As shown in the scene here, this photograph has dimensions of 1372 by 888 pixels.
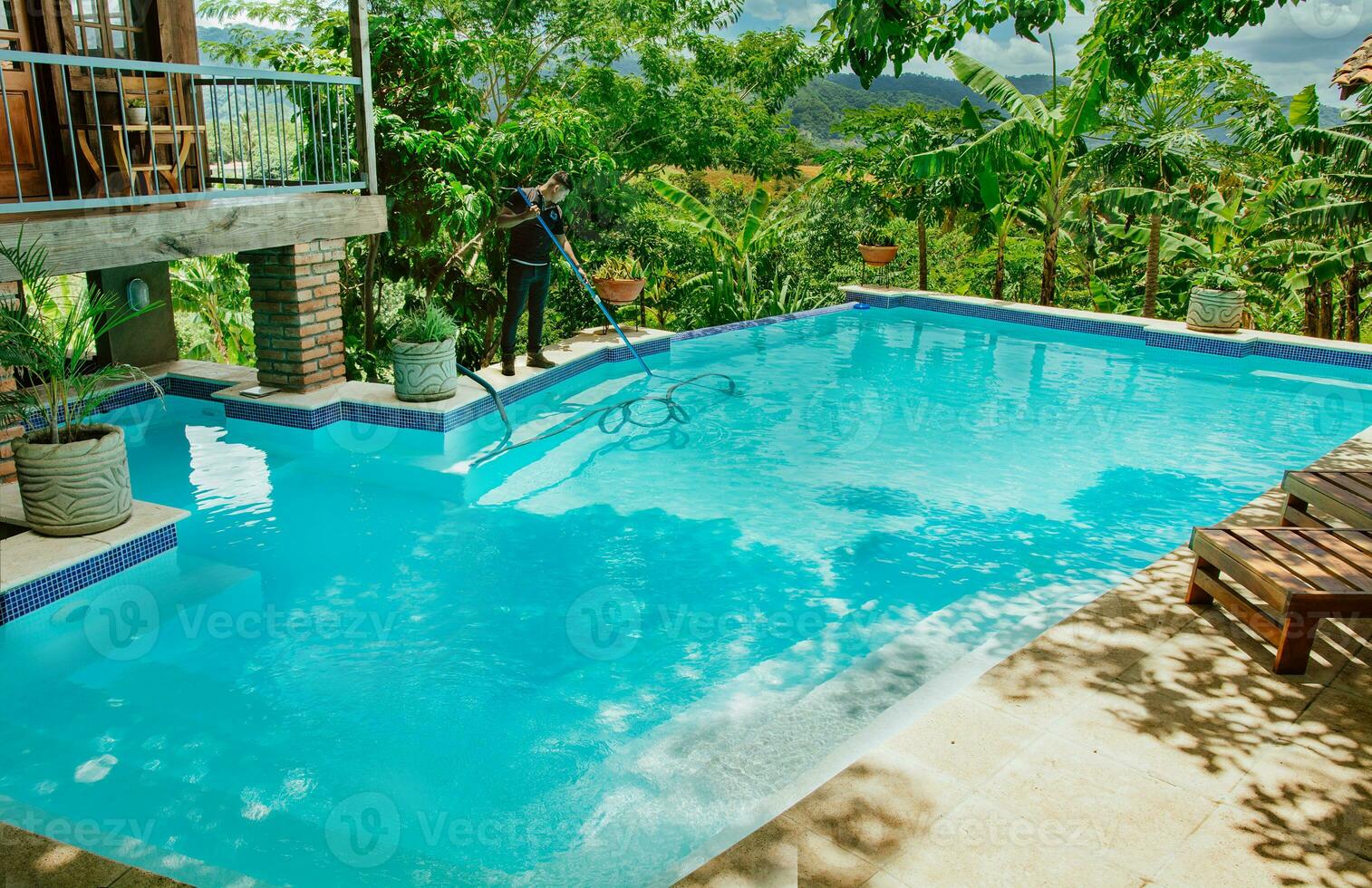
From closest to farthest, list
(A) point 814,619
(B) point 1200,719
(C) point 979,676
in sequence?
(B) point 1200,719
(C) point 979,676
(A) point 814,619

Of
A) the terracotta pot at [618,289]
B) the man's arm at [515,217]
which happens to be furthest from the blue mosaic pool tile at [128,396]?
the terracotta pot at [618,289]

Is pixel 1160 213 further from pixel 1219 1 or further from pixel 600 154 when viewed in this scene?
pixel 1219 1

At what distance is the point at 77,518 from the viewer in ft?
18.3

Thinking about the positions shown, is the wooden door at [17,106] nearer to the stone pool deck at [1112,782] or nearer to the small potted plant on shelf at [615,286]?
the small potted plant on shelf at [615,286]

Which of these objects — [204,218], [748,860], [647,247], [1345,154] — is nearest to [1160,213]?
[1345,154]

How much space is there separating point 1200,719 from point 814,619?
2.00 m

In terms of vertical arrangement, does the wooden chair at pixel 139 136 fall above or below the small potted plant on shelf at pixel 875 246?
above

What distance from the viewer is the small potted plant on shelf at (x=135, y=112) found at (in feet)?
28.1

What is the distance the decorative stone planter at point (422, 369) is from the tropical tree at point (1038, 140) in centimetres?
763

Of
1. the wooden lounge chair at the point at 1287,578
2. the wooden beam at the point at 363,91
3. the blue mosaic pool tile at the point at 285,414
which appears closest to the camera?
the wooden lounge chair at the point at 1287,578

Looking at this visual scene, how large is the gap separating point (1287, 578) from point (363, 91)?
7840 millimetres

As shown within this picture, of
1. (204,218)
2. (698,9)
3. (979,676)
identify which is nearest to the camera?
(979,676)

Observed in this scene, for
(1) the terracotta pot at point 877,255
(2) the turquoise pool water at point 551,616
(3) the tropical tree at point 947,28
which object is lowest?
(2) the turquoise pool water at point 551,616

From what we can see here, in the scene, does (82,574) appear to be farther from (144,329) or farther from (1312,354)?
(1312,354)
